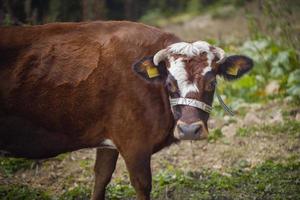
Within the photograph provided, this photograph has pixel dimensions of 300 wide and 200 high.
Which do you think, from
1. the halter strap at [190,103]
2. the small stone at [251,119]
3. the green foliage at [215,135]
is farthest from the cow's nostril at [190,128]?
the small stone at [251,119]

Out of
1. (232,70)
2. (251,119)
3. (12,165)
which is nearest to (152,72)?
(232,70)

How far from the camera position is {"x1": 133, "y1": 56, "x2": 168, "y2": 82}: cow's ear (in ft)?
14.5

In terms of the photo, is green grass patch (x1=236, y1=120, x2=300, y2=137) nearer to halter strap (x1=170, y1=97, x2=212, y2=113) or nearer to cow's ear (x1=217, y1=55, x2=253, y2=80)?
cow's ear (x1=217, y1=55, x2=253, y2=80)

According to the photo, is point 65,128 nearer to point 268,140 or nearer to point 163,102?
point 163,102

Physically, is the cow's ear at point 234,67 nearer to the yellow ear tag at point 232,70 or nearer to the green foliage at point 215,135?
the yellow ear tag at point 232,70

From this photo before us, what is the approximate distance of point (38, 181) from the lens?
6.13 metres

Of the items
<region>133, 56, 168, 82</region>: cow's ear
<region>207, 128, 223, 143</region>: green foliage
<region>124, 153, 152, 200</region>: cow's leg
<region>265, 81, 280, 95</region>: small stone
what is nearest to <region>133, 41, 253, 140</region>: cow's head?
<region>133, 56, 168, 82</region>: cow's ear

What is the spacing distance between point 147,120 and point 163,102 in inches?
8.7

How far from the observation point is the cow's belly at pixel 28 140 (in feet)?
14.9

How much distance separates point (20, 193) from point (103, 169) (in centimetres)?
103

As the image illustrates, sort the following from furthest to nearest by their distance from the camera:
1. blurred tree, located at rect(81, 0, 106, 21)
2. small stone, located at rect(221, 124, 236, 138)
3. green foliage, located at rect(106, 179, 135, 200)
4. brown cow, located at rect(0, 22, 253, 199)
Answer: blurred tree, located at rect(81, 0, 106, 21) < small stone, located at rect(221, 124, 236, 138) < green foliage, located at rect(106, 179, 135, 200) < brown cow, located at rect(0, 22, 253, 199)

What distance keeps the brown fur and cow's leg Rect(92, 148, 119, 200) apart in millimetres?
608

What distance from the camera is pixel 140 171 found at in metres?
4.60

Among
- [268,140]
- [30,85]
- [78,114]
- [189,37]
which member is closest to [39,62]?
[30,85]
